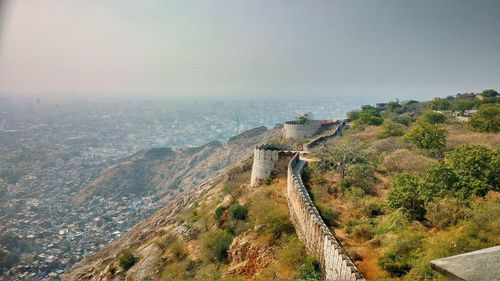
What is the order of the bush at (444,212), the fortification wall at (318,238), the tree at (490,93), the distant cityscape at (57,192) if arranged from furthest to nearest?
the tree at (490,93)
the distant cityscape at (57,192)
the bush at (444,212)
the fortification wall at (318,238)

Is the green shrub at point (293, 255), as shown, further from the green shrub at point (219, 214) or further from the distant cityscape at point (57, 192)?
the distant cityscape at point (57, 192)

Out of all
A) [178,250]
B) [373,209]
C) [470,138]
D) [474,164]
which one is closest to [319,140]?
[470,138]

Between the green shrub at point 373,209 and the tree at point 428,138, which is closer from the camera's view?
the green shrub at point 373,209

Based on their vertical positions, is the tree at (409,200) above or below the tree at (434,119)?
below

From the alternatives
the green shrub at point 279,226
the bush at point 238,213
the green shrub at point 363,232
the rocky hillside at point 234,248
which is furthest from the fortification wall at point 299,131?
the green shrub at point 363,232

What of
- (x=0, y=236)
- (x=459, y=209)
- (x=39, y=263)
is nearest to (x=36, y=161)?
(x=0, y=236)

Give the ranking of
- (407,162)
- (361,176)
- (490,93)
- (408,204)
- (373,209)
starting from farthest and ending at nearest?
1. (490,93)
2. (407,162)
3. (361,176)
4. (373,209)
5. (408,204)

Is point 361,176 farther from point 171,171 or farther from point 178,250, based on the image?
point 171,171
